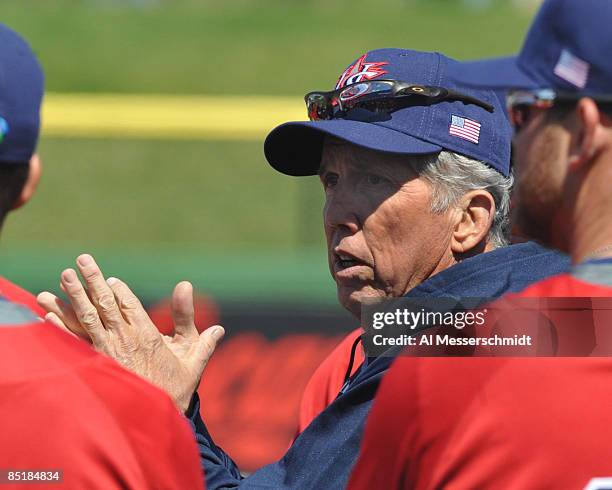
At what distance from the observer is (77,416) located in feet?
5.86

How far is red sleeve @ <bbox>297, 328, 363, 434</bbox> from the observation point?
288 cm

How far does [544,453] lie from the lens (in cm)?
165

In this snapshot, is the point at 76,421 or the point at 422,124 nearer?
the point at 76,421

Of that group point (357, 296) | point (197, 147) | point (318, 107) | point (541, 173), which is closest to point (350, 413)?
point (357, 296)

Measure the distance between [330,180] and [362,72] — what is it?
1.03 ft

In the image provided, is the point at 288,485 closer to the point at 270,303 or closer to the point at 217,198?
the point at 270,303

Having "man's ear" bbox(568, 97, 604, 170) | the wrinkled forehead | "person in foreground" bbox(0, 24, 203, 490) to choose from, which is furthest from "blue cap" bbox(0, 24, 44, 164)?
"man's ear" bbox(568, 97, 604, 170)

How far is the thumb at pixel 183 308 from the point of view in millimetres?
2484

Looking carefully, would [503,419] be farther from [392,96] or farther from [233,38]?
[233,38]

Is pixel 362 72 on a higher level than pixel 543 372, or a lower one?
higher

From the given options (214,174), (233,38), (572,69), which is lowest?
(214,174)

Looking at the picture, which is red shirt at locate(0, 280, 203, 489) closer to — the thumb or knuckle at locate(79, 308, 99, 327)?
knuckle at locate(79, 308, 99, 327)

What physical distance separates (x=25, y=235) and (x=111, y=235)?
1.18 meters

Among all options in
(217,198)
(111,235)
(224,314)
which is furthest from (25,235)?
(224,314)
